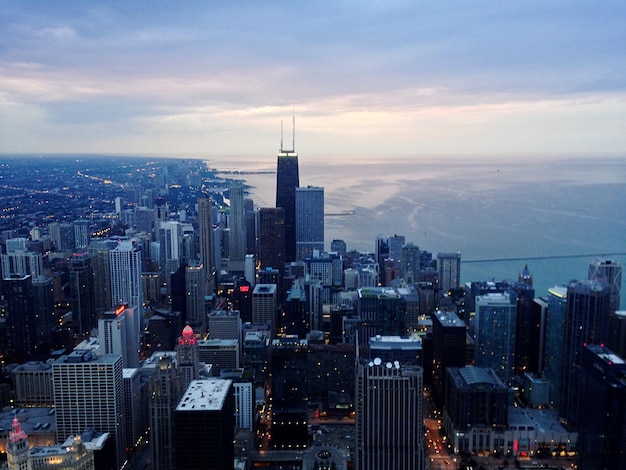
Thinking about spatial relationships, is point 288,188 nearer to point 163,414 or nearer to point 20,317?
point 20,317

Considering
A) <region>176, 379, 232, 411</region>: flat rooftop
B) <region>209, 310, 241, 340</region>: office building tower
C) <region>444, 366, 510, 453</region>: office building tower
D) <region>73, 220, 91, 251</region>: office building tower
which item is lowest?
<region>444, 366, 510, 453</region>: office building tower

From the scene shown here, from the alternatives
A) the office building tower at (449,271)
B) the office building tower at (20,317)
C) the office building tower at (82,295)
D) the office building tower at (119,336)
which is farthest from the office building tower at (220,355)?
the office building tower at (449,271)

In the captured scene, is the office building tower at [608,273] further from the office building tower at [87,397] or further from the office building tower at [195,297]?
the office building tower at [195,297]

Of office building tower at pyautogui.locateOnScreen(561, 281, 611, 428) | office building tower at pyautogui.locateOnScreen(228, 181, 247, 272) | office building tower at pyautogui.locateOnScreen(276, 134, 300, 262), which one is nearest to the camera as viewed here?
office building tower at pyautogui.locateOnScreen(561, 281, 611, 428)

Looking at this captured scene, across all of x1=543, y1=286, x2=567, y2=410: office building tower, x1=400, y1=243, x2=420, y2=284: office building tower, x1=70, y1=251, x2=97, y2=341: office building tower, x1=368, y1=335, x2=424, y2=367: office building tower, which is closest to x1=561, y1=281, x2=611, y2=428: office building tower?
x1=543, y1=286, x2=567, y2=410: office building tower

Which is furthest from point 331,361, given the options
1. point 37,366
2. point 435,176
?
point 435,176

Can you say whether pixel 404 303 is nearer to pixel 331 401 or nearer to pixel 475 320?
pixel 475 320

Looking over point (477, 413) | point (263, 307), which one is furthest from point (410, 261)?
point (477, 413)

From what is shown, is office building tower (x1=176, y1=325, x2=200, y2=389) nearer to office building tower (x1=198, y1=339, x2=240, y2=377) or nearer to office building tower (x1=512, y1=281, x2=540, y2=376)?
office building tower (x1=198, y1=339, x2=240, y2=377)
